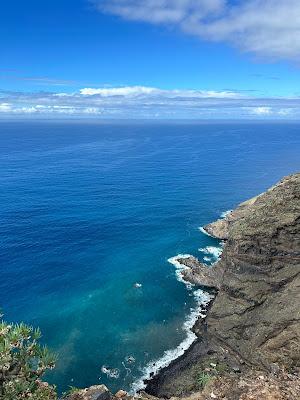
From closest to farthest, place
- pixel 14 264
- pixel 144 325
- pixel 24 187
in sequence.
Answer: pixel 144 325, pixel 14 264, pixel 24 187

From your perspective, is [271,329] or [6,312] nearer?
[271,329]

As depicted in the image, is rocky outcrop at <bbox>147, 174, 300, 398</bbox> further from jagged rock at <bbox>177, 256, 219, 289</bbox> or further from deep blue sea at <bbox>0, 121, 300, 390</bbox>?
jagged rock at <bbox>177, 256, 219, 289</bbox>

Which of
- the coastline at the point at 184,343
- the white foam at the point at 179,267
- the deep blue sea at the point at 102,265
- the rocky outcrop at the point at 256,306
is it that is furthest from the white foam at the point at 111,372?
the white foam at the point at 179,267

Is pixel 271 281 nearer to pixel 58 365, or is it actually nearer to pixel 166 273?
pixel 166 273

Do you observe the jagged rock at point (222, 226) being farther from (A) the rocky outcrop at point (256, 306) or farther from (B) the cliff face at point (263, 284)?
(B) the cliff face at point (263, 284)

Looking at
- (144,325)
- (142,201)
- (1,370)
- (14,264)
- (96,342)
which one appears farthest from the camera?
(142,201)

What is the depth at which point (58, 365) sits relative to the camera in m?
64.4

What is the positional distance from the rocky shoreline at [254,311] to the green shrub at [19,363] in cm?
3815

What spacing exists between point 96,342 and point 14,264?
34354 millimetres

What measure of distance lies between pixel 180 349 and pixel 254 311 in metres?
14.4

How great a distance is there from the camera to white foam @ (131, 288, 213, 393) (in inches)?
2469

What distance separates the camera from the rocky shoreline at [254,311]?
60.2 metres

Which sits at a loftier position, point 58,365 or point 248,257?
point 248,257

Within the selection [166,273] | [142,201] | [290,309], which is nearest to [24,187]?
[142,201]
